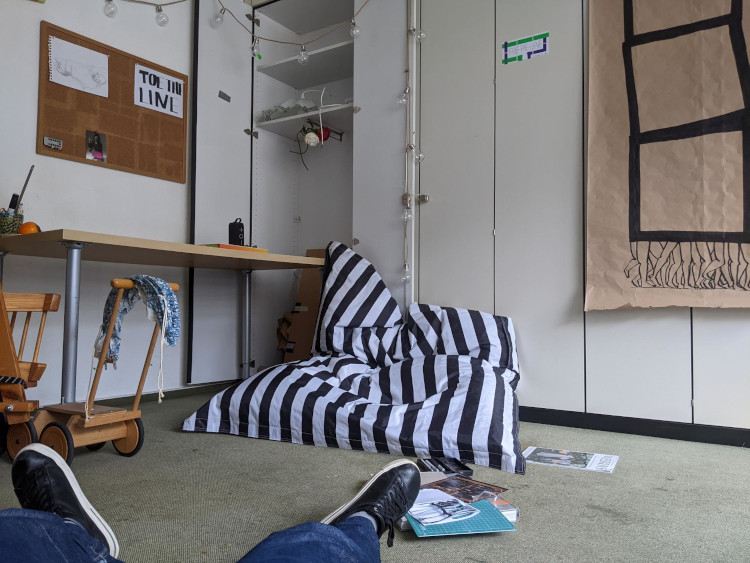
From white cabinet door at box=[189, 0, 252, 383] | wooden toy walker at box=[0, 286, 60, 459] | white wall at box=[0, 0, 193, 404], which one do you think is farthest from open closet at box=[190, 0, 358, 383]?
wooden toy walker at box=[0, 286, 60, 459]

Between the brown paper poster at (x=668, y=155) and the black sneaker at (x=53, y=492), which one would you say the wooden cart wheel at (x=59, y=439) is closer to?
the black sneaker at (x=53, y=492)

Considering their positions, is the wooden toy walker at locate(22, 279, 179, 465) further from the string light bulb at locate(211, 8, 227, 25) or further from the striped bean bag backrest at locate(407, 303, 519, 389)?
the string light bulb at locate(211, 8, 227, 25)

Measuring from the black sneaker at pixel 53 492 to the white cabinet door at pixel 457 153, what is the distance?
6.76 feet

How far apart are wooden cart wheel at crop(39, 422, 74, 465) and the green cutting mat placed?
113cm

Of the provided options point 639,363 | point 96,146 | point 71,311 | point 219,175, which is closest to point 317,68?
point 219,175

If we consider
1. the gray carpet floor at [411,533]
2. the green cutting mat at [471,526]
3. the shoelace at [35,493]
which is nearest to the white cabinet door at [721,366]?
the gray carpet floor at [411,533]

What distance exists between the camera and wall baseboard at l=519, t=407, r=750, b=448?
2230 millimetres

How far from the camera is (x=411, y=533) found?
51.0 inches

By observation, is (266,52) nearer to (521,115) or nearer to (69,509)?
(521,115)

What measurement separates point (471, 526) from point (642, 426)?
1460 millimetres

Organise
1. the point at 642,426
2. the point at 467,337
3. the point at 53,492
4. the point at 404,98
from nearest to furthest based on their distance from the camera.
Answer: the point at 53,492 < the point at 642,426 < the point at 467,337 < the point at 404,98

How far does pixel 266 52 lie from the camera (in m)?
3.93

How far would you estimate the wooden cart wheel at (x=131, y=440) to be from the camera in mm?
1952

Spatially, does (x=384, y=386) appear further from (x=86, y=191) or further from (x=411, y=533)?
(x=86, y=191)
